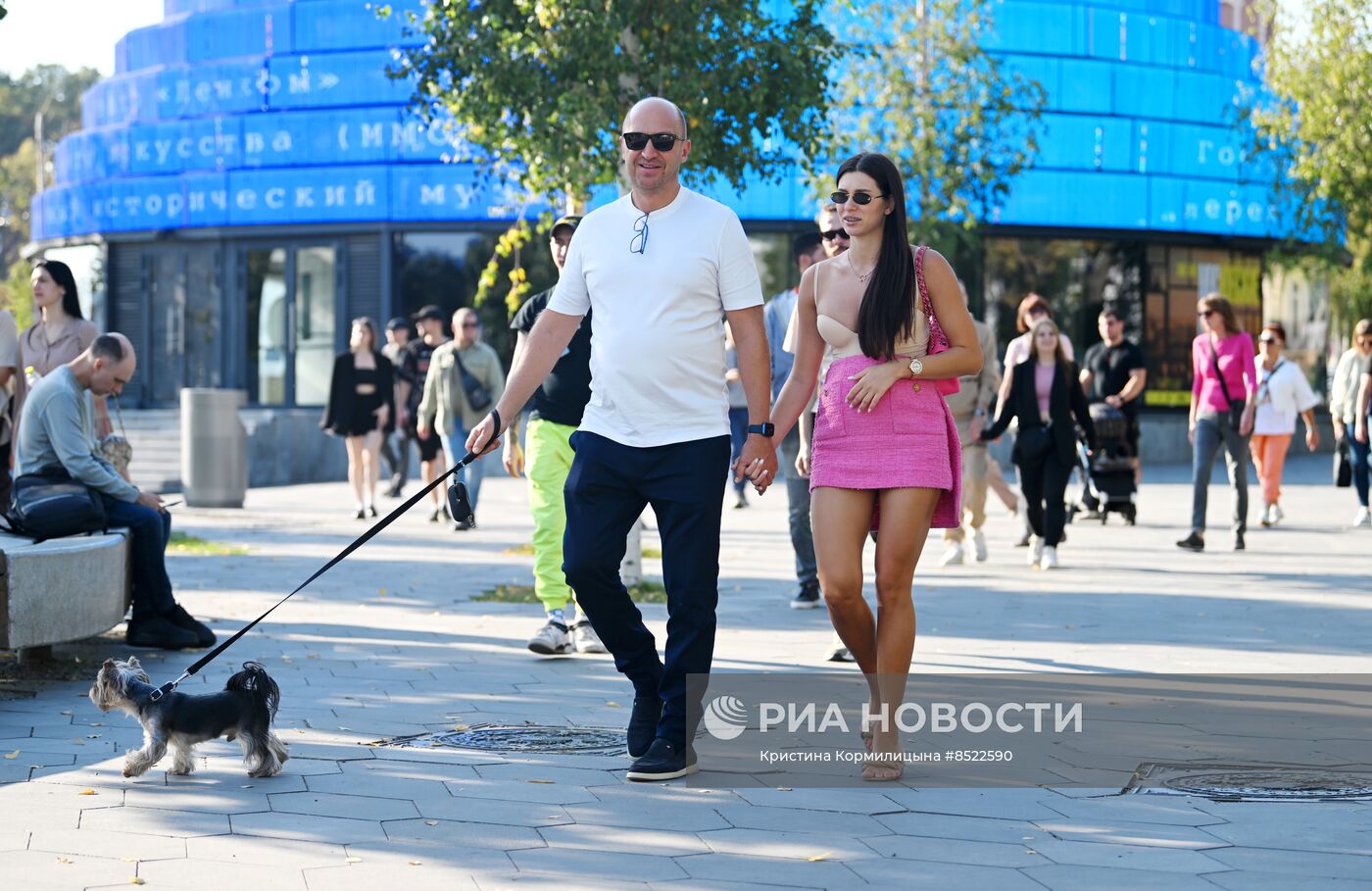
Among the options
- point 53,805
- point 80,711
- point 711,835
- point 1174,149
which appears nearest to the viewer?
point 711,835

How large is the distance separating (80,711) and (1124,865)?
411 cm

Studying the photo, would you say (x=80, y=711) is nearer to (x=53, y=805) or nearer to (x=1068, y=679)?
(x=53, y=805)

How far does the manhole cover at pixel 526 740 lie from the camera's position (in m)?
5.99

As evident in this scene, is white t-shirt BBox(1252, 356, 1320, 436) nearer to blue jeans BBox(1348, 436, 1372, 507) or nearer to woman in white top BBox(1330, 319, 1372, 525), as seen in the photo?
woman in white top BBox(1330, 319, 1372, 525)

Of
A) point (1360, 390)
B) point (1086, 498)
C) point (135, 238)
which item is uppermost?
point (135, 238)

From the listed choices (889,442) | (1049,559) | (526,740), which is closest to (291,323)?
(1049,559)

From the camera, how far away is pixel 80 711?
682 cm

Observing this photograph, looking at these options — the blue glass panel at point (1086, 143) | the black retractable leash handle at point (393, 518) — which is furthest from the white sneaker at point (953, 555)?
the blue glass panel at point (1086, 143)

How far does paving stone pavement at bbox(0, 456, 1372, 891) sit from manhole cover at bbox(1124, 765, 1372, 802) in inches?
5.9

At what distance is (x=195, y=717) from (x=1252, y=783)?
10.4 feet

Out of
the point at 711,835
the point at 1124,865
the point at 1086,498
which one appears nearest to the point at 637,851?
the point at 711,835

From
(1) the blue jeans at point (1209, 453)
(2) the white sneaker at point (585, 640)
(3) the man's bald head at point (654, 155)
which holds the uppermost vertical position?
(3) the man's bald head at point (654, 155)

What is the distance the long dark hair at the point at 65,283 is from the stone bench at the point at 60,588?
2.04 metres

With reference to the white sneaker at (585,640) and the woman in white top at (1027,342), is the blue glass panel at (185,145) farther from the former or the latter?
the white sneaker at (585,640)
